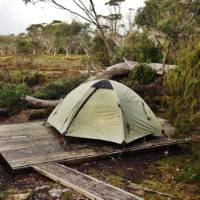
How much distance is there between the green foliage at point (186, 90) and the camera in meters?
7.36

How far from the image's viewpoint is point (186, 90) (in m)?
7.42

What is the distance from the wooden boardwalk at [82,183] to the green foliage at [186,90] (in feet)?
6.80

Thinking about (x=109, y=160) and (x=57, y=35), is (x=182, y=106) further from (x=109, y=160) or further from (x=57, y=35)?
(x=57, y=35)

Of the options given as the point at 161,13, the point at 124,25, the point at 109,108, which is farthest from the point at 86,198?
the point at 124,25

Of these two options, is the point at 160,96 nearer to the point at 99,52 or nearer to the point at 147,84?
the point at 147,84

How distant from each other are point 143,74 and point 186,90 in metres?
8.38

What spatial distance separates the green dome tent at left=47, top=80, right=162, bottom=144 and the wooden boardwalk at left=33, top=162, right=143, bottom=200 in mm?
1647

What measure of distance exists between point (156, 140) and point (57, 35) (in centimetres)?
5548

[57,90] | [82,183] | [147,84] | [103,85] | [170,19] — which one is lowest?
[82,183]

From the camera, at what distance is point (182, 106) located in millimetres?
→ 7461

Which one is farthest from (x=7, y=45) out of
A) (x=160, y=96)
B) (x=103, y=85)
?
(x=103, y=85)

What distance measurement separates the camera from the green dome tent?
343 inches

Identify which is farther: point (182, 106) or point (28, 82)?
point (28, 82)

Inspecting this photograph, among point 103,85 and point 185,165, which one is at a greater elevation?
point 103,85
